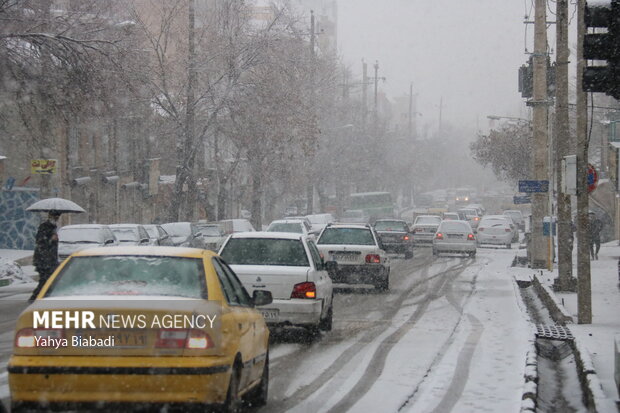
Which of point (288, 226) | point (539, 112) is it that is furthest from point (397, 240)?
point (539, 112)

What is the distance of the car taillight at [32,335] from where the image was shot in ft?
22.6

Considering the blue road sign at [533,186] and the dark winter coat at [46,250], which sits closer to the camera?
the dark winter coat at [46,250]

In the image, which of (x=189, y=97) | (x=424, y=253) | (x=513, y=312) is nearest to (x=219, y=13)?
(x=189, y=97)

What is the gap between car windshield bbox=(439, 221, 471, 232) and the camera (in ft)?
133

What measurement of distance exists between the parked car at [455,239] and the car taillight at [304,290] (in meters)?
27.4

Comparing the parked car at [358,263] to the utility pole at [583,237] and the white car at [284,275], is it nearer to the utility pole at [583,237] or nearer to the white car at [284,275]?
the utility pole at [583,237]

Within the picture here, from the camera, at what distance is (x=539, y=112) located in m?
30.0

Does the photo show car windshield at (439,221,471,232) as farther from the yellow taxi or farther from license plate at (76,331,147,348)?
license plate at (76,331,147,348)

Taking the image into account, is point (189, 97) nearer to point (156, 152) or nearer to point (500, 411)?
point (156, 152)

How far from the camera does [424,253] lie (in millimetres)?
44781

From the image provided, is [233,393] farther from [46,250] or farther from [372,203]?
[372,203]

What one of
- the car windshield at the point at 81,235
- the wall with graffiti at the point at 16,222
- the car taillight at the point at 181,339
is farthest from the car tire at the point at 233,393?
the wall with graffiti at the point at 16,222

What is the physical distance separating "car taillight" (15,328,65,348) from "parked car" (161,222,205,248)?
2844cm

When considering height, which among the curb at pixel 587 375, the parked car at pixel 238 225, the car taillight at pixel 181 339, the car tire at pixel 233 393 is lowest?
the curb at pixel 587 375
